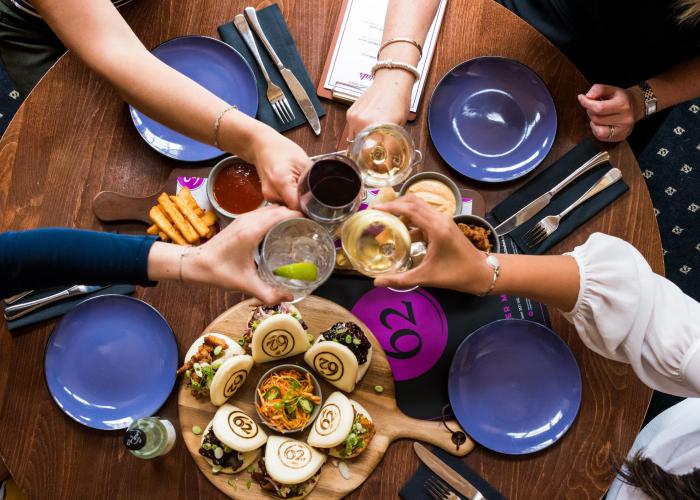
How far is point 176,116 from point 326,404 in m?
1.05

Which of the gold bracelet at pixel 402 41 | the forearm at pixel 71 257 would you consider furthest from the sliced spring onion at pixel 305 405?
the gold bracelet at pixel 402 41

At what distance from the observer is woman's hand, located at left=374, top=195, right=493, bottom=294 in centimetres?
152

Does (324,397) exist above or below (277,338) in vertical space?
below

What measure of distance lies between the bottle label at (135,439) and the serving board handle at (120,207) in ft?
2.26

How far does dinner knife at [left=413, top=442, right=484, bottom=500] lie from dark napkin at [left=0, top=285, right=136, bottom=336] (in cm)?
112

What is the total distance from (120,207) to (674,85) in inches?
80.8

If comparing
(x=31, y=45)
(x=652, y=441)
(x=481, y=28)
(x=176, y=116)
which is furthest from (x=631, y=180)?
(x=31, y=45)

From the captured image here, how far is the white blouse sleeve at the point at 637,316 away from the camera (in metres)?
1.66

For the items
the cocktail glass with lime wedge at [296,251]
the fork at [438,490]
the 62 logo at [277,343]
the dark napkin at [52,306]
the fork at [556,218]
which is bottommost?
the fork at [438,490]

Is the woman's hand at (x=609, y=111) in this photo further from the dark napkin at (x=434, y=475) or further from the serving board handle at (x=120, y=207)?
the serving board handle at (x=120, y=207)

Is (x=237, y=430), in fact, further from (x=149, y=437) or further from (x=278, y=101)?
(x=278, y=101)

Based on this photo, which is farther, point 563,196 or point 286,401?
point 563,196

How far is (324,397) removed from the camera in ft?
6.15

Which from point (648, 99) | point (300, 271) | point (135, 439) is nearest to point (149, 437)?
point (135, 439)
